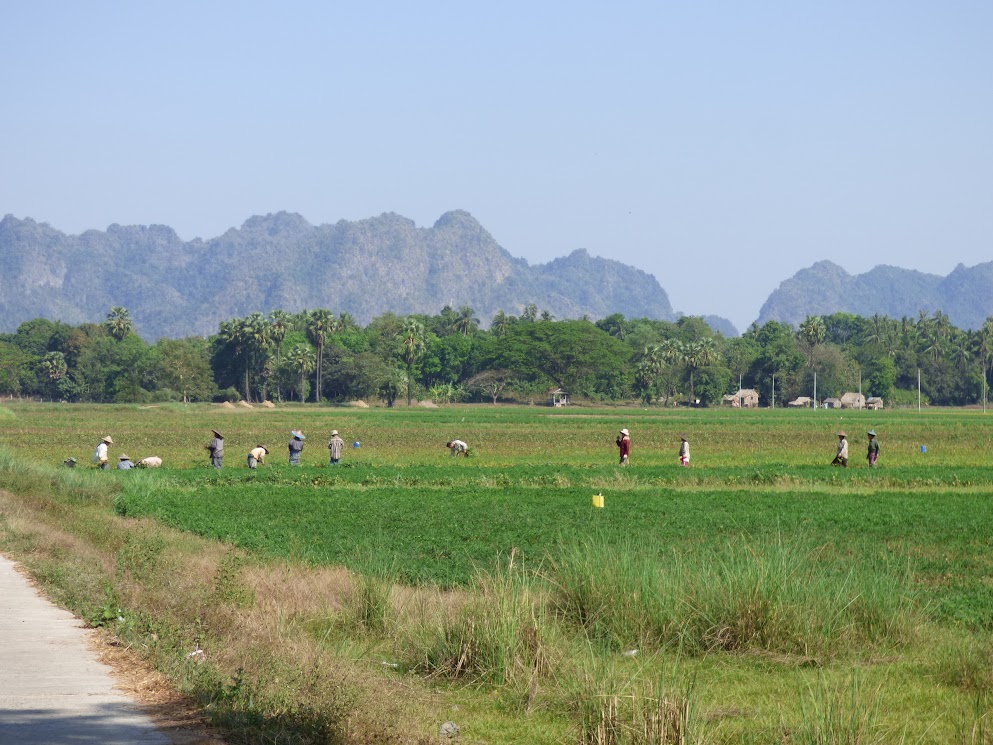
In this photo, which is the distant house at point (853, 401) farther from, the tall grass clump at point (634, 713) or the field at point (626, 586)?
the tall grass clump at point (634, 713)

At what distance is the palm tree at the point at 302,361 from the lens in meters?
157

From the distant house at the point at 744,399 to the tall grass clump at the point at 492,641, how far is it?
6751 inches

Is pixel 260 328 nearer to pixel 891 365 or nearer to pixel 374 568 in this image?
pixel 891 365

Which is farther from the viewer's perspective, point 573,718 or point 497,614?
point 497,614

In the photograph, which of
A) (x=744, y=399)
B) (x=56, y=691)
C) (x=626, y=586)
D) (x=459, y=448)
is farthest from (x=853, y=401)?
(x=56, y=691)

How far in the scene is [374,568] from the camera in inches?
614

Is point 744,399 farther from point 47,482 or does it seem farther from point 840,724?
point 840,724

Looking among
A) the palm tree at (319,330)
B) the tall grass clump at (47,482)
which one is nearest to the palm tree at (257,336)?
the palm tree at (319,330)

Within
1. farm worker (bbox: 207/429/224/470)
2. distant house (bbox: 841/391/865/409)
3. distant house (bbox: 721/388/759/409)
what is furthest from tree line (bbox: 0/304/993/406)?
farm worker (bbox: 207/429/224/470)

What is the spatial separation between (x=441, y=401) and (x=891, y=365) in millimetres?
75771

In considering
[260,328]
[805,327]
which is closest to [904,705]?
[260,328]

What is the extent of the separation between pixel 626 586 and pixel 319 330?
495 ft

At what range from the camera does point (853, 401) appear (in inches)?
7200

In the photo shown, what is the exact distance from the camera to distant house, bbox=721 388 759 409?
182500mm
